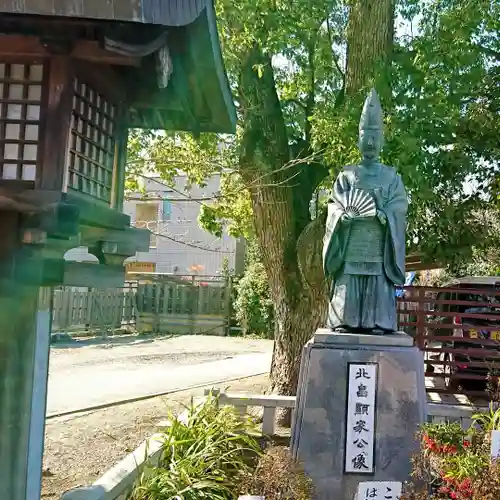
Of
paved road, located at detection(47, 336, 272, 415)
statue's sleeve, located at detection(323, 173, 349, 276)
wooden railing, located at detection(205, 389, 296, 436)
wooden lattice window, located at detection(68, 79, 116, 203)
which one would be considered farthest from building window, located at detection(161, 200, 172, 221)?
wooden lattice window, located at detection(68, 79, 116, 203)

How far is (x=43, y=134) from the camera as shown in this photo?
349 cm

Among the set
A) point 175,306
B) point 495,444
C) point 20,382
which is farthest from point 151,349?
point 495,444

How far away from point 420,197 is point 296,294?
7.83ft

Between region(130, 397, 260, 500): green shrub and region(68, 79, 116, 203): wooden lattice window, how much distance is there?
2.32 m

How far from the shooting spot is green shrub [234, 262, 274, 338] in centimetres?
1930

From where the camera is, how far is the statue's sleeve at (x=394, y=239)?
5.75m

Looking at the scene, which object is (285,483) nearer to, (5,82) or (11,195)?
(11,195)

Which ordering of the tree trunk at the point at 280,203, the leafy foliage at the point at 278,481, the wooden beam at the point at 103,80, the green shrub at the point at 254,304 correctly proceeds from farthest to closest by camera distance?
the green shrub at the point at 254,304, the tree trunk at the point at 280,203, the leafy foliage at the point at 278,481, the wooden beam at the point at 103,80

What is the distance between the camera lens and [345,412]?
5238 mm

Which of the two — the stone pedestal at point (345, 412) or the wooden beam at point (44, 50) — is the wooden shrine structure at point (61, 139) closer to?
the wooden beam at point (44, 50)

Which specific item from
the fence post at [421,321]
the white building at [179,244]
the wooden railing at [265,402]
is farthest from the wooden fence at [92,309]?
the fence post at [421,321]

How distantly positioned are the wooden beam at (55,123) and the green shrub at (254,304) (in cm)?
1574

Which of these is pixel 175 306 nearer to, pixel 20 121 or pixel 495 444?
pixel 495 444

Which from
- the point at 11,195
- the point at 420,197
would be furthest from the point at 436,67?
the point at 11,195
